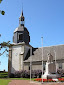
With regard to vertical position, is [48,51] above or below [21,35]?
below

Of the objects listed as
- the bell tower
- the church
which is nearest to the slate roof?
the church

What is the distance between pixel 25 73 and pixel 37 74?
295cm

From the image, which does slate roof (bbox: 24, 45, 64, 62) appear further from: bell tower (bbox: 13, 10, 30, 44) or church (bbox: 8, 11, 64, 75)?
bell tower (bbox: 13, 10, 30, 44)

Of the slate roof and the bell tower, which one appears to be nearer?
the slate roof

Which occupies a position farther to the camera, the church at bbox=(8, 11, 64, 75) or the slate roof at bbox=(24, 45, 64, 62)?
the church at bbox=(8, 11, 64, 75)

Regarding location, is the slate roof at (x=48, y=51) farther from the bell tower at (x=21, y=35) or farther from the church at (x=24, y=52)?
the bell tower at (x=21, y=35)

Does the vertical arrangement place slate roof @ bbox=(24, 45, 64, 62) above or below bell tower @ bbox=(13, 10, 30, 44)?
below

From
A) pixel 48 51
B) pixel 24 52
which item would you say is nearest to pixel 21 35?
pixel 24 52

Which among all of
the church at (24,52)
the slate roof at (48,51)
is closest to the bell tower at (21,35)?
the church at (24,52)

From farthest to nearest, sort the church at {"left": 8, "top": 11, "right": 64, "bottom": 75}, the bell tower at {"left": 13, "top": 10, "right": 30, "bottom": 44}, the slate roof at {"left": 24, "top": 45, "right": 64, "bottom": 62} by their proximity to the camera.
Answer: the bell tower at {"left": 13, "top": 10, "right": 30, "bottom": 44}, the church at {"left": 8, "top": 11, "right": 64, "bottom": 75}, the slate roof at {"left": 24, "top": 45, "right": 64, "bottom": 62}

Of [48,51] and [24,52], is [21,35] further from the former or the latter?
[48,51]

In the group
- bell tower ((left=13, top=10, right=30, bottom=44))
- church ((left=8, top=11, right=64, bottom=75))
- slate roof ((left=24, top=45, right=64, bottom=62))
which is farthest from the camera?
bell tower ((left=13, top=10, right=30, bottom=44))

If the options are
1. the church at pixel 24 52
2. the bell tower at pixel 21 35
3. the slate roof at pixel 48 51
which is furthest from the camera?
the bell tower at pixel 21 35

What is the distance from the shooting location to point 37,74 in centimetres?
2945
